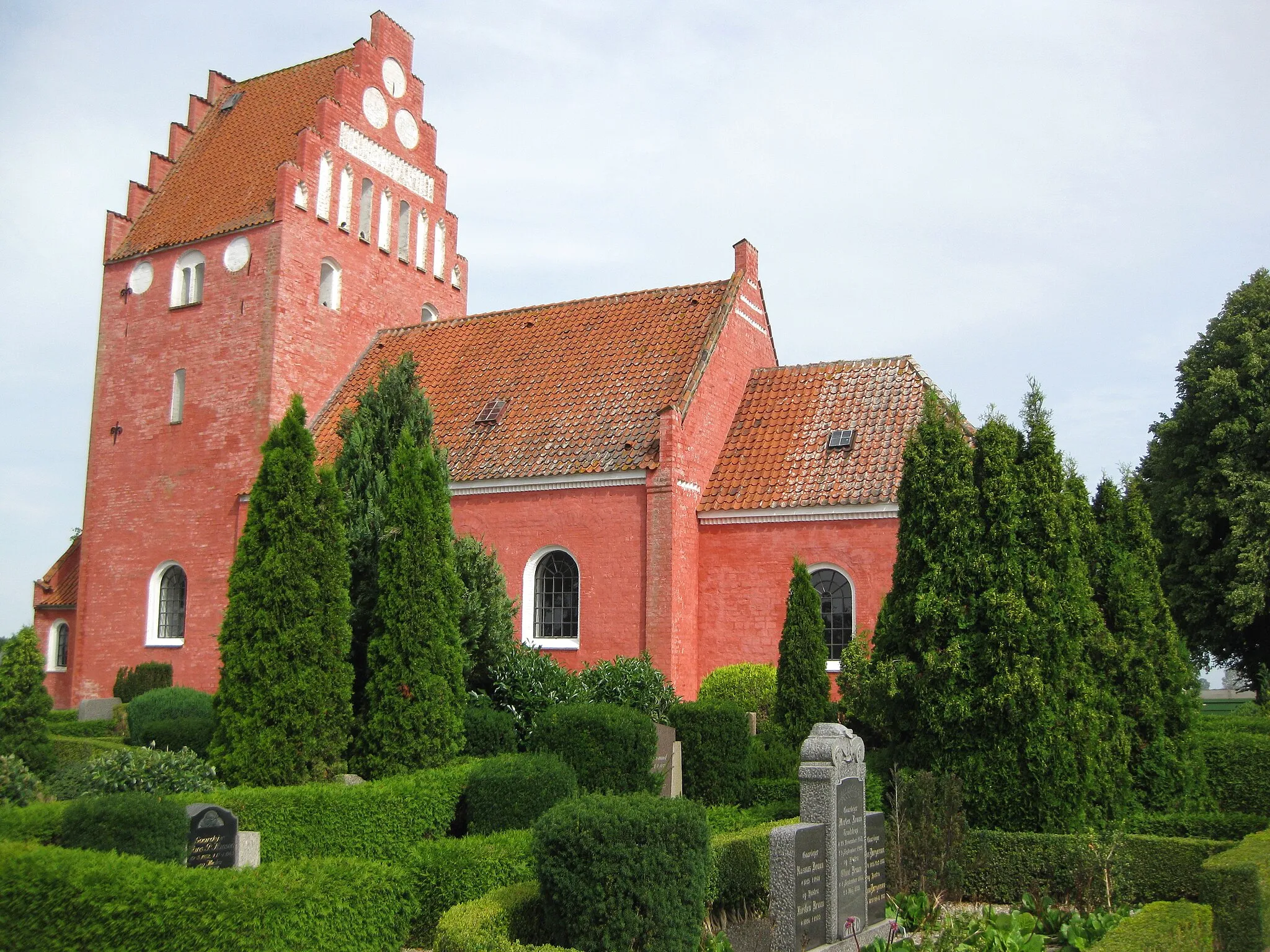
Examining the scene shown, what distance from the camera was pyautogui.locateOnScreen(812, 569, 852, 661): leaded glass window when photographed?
58.0 feet

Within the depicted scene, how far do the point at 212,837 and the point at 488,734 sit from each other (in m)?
4.96

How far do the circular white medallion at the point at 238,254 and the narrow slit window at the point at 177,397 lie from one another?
2647 mm

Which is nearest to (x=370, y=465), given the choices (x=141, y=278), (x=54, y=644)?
(x=141, y=278)

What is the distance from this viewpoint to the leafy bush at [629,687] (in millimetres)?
14625

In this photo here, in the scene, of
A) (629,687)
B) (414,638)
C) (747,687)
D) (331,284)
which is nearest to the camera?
(414,638)

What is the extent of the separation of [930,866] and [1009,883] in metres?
0.84

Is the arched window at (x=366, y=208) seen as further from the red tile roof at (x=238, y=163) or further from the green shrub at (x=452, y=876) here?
the green shrub at (x=452, y=876)

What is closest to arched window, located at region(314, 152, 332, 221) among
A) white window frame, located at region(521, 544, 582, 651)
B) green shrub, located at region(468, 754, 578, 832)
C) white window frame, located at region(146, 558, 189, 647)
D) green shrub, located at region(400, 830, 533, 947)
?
white window frame, located at region(146, 558, 189, 647)

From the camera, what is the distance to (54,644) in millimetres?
26078

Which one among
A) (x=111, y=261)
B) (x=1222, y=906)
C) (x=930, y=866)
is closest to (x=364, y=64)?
(x=111, y=261)

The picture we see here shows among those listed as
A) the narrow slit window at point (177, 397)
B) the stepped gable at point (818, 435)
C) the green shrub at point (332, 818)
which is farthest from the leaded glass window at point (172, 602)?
the green shrub at point (332, 818)

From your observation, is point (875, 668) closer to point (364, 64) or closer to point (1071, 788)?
point (1071, 788)

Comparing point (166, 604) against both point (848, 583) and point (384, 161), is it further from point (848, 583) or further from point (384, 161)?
point (848, 583)

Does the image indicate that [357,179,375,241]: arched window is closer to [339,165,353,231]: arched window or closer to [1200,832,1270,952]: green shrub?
[339,165,353,231]: arched window
